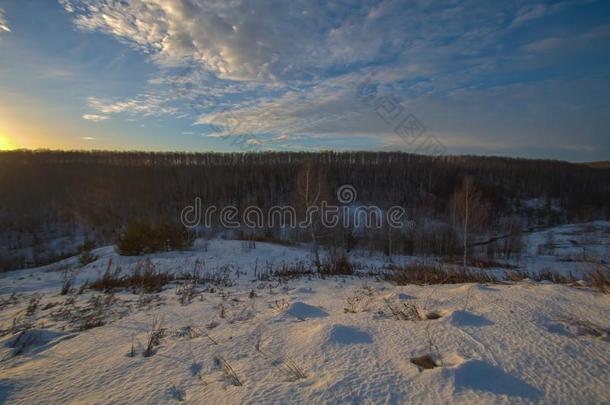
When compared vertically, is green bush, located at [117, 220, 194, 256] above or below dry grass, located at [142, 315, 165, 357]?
below

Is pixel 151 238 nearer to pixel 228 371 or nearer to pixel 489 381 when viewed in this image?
pixel 228 371

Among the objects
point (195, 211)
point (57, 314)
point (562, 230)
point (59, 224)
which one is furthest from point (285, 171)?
point (57, 314)

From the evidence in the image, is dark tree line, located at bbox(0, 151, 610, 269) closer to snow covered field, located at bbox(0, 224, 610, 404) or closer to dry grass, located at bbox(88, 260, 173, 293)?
dry grass, located at bbox(88, 260, 173, 293)

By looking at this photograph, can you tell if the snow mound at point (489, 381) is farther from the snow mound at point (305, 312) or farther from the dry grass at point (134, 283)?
the dry grass at point (134, 283)

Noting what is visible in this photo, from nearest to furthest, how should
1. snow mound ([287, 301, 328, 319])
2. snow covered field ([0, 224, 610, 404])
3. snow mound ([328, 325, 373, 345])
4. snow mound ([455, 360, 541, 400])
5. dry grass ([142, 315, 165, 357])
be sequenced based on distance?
snow mound ([455, 360, 541, 400])
snow covered field ([0, 224, 610, 404])
snow mound ([328, 325, 373, 345])
dry grass ([142, 315, 165, 357])
snow mound ([287, 301, 328, 319])

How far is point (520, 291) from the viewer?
15.0 ft

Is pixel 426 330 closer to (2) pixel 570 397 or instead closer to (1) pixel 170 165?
(2) pixel 570 397

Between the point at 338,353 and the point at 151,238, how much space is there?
1850cm

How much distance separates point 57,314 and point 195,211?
157ft

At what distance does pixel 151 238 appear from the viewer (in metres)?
18.8

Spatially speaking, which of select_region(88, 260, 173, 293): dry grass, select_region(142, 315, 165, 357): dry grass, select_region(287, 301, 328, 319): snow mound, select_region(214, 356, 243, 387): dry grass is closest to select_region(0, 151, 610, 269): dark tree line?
select_region(88, 260, 173, 293): dry grass

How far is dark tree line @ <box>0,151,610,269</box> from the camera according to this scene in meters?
38.2

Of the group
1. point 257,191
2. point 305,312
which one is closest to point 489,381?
point 305,312

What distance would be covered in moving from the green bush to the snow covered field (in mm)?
13909
